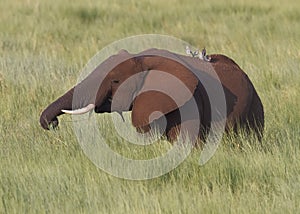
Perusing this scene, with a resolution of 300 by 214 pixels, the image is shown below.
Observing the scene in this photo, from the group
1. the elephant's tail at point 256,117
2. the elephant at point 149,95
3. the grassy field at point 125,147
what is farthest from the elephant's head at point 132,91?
the elephant's tail at point 256,117

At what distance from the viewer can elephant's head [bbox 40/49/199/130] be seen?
400 cm

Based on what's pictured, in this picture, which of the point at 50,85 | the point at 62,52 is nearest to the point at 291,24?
the point at 62,52

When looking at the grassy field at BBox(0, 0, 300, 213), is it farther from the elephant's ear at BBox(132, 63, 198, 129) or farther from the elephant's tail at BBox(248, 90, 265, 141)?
the elephant's ear at BBox(132, 63, 198, 129)

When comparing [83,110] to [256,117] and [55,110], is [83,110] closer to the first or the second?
[55,110]

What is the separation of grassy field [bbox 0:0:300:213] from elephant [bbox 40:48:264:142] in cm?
20

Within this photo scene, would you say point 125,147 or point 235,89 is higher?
point 235,89

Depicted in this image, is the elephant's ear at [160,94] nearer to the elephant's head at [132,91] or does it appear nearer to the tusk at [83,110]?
the elephant's head at [132,91]

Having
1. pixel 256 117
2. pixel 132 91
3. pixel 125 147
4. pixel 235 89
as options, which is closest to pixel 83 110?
pixel 132 91

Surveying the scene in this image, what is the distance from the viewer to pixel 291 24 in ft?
34.9

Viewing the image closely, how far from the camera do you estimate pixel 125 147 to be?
4434mm

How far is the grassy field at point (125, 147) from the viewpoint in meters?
3.61

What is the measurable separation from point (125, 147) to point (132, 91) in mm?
489

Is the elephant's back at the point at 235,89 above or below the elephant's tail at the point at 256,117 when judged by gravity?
above

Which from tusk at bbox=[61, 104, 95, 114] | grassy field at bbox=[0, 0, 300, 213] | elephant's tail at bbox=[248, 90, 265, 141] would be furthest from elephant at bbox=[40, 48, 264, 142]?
elephant's tail at bbox=[248, 90, 265, 141]
